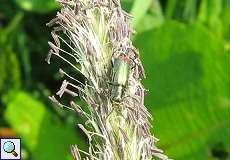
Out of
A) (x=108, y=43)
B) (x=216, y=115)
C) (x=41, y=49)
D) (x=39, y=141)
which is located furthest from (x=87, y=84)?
(x=41, y=49)

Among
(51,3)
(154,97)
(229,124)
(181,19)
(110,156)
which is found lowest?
(110,156)

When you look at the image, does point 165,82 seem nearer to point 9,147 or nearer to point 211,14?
point 211,14

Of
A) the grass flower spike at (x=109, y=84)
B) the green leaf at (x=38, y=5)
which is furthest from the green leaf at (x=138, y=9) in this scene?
the grass flower spike at (x=109, y=84)

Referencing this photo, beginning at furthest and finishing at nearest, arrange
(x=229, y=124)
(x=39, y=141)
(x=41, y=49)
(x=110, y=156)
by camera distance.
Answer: (x=41, y=49), (x=39, y=141), (x=229, y=124), (x=110, y=156)

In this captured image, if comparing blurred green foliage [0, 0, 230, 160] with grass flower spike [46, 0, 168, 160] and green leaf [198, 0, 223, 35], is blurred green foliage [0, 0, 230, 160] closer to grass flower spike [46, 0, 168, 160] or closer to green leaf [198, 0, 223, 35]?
green leaf [198, 0, 223, 35]

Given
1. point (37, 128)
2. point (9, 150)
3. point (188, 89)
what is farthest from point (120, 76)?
point (37, 128)

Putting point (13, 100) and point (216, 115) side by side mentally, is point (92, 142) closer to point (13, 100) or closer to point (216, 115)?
point (216, 115)
